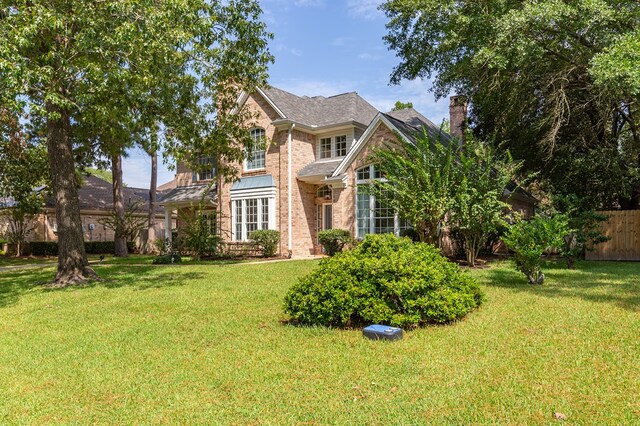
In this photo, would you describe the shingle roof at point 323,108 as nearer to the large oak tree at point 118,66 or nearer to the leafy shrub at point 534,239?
the large oak tree at point 118,66

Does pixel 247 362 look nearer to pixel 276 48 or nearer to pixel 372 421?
pixel 372 421

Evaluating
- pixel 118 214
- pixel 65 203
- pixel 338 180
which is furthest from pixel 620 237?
pixel 118 214

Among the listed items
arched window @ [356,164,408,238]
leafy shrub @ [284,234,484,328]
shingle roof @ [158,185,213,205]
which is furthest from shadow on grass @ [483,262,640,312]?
shingle roof @ [158,185,213,205]

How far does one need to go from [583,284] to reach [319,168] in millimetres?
13371

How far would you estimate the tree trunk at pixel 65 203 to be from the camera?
40.5 ft

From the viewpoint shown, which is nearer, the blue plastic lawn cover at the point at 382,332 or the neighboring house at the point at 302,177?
the blue plastic lawn cover at the point at 382,332

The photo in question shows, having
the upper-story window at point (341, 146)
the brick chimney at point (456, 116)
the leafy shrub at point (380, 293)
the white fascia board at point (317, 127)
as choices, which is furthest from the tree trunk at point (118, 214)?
the leafy shrub at point (380, 293)

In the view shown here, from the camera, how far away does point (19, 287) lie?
11969mm

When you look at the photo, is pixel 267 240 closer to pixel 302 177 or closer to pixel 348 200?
pixel 302 177

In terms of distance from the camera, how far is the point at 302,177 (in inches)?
836

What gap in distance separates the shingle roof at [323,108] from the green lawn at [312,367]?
15.3 m

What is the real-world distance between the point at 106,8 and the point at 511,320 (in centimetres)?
997

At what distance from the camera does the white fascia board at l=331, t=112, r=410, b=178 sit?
59.6ft

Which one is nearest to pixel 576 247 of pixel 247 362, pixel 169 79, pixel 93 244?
pixel 247 362
